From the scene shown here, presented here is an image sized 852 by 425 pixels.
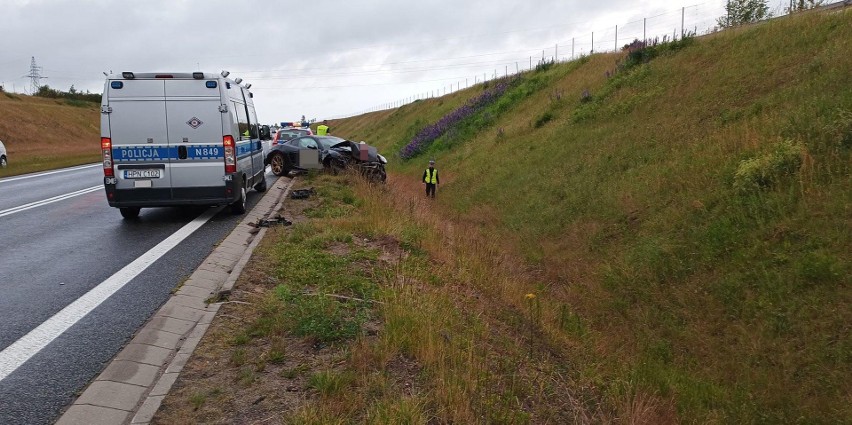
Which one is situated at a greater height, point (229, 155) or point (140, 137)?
point (140, 137)

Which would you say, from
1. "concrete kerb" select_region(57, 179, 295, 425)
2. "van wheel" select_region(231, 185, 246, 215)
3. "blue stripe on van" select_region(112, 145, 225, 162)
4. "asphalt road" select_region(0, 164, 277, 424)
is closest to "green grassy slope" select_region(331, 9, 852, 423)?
"concrete kerb" select_region(57, 179, 295, 425)

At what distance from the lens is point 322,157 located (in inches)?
691

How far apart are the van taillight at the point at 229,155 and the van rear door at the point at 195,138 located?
63mm

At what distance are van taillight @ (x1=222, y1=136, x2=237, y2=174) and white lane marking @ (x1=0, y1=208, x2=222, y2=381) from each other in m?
2.12

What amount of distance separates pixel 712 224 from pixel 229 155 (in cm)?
751

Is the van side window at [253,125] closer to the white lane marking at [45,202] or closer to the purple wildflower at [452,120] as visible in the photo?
the white lane marking at [45,202]

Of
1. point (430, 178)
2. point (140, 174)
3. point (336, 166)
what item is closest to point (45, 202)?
point (140, 174)

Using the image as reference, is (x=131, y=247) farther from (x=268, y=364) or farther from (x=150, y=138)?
(x=268, y=364)

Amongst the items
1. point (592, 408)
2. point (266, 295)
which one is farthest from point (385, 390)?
point (266, 295)

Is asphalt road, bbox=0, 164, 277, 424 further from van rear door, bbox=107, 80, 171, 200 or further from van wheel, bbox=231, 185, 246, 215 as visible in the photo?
van rear door, bbox=107, 80, 171, 200

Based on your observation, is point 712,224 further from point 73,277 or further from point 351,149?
point 351,149

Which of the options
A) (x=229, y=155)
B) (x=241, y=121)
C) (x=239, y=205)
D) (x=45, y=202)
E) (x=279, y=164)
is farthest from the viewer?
(x=279, y=164)

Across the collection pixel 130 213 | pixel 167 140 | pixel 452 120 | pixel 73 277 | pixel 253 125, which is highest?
pixel 452 120

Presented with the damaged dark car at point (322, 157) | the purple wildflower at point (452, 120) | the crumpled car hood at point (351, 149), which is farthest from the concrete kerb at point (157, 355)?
the purple wildflower at point (452, 120)
